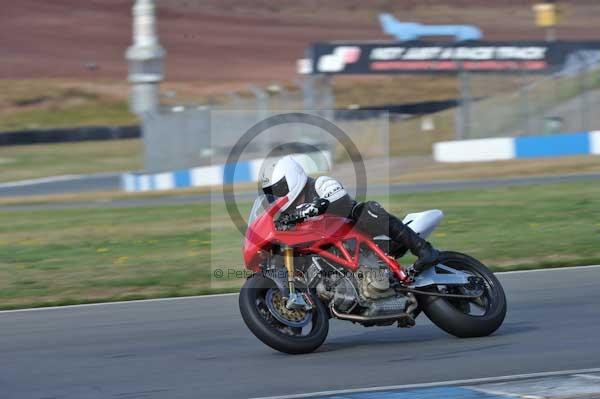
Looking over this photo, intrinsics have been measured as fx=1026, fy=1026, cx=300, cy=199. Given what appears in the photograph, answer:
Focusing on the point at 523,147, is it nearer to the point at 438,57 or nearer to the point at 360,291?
the point at 438,57

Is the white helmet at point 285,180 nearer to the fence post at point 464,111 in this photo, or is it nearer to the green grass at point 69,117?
the fence post at point 464,111

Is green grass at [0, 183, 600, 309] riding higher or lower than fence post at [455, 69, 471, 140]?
lower

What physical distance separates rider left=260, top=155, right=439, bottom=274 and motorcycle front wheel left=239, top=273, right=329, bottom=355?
1.57 feet

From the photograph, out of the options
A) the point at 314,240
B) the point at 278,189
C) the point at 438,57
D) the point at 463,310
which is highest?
the point at 438,57

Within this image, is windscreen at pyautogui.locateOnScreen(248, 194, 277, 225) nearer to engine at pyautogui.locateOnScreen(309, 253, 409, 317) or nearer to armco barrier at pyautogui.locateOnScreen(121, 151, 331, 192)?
engine at pyautogui.locateOnScreen(309, 253, 409, 317)

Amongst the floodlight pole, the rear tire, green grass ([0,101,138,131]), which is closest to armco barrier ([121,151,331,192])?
the floodlight pole

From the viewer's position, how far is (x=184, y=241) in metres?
14.2

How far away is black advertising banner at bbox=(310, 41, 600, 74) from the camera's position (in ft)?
88.0

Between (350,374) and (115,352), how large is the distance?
1.89 meters

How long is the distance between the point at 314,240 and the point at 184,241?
7.57m

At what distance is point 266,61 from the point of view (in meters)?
56.8

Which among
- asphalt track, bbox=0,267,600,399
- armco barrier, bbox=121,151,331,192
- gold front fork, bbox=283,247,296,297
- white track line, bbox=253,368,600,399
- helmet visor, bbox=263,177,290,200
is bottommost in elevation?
armco barrier, bbox=121,151,331,192

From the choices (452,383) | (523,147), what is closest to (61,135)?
(523,147)

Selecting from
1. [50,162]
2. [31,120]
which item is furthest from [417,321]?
[31,120]
